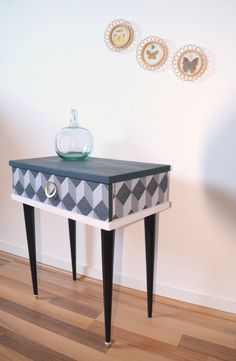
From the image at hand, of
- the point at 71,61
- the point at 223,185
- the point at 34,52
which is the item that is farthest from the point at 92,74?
the point at 223,185

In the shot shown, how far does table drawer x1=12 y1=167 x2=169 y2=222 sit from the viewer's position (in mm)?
1021

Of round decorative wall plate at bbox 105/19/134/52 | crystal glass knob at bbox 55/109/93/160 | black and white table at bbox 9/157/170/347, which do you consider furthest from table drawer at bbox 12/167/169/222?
round decorative wall plate at bbox 105/19/134/52

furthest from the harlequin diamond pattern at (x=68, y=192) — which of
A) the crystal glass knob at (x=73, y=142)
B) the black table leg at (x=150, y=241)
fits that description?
the black table leg at (x=150, y=241)

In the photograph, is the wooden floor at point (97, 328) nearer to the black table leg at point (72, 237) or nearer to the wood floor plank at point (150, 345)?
the wood floor plank at point (150, 345)

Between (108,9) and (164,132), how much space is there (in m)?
0.63

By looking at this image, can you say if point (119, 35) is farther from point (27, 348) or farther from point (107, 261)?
point (27, 348)

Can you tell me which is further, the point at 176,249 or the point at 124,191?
the point at 176,249

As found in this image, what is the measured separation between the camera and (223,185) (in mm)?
1303

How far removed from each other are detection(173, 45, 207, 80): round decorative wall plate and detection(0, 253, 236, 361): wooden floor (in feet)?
3.46

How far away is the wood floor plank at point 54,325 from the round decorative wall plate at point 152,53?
1.18 meters

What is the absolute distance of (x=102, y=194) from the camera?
1.01 metres

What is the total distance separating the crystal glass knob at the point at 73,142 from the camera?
134cm

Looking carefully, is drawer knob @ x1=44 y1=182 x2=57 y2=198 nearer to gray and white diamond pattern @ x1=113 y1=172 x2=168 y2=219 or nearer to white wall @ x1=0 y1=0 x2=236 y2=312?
gray and white diamond pattern @ x1=113 y1=172 x2=168 y2=219

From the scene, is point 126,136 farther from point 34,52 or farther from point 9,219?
point 9,219
